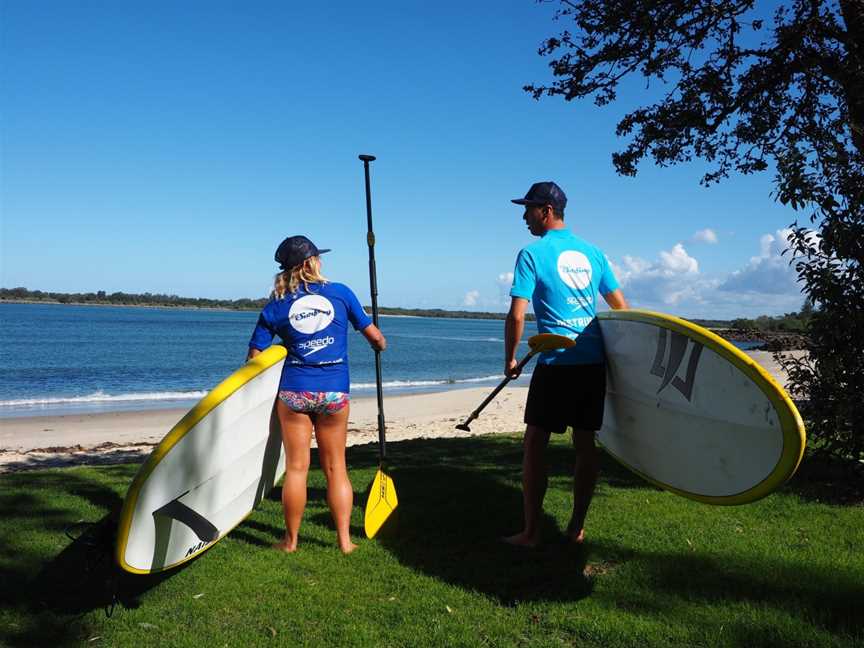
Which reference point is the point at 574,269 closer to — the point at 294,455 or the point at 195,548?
the point at 294,455

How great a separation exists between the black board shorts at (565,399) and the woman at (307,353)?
1.11 m

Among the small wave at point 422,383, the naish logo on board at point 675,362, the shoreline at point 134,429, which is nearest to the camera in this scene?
the naish logo on board at point 675,362

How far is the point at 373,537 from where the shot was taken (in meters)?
4.28

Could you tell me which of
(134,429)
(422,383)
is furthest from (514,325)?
(422,383)

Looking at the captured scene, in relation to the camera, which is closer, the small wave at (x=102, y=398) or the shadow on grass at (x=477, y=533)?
the shadow on grass at (x=477, y=533)

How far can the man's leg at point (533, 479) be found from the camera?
12.7 feet

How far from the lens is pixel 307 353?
385cm

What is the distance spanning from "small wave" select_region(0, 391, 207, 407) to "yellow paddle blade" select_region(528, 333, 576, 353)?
68.8 ft

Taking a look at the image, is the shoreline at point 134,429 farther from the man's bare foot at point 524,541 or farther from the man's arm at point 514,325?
the man's arm at point 514,325

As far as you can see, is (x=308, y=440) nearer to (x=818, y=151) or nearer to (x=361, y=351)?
(x=818, y=151)

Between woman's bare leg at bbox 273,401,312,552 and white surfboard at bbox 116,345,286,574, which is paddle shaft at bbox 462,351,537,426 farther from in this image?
white surfboard at bbox 116,345,286,574

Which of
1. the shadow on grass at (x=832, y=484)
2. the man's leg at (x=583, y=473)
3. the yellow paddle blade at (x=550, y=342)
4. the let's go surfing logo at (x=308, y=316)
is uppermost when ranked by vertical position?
the let's go surfing logo at (x=308, y=316)

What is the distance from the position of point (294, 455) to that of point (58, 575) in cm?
143

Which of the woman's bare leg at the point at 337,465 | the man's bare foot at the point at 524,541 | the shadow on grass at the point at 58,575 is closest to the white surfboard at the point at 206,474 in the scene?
the shadow on grass at the point at 58,575
